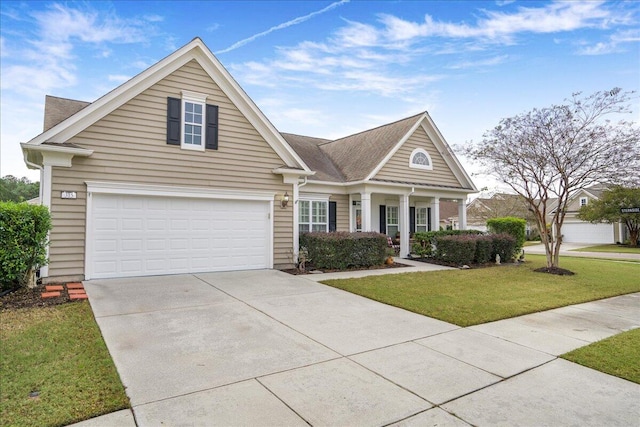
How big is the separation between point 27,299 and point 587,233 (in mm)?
40964

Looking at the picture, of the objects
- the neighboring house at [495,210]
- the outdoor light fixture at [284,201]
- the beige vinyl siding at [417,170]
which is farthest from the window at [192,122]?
the neighboring house at [495,210]

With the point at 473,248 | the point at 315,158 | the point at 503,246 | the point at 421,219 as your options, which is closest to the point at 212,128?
the point at 315,158

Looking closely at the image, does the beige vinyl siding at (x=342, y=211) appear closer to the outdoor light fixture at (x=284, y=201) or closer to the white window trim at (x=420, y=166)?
the white window trim at (x=420, y=166)

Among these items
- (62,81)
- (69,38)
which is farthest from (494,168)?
(62,81)

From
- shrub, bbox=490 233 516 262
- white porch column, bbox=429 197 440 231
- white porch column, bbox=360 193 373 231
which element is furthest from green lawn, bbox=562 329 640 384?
white porch column, bbox=429 197 440 231

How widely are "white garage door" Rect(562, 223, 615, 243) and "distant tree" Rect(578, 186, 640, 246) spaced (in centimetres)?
321

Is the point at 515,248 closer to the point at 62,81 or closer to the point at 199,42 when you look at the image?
the point at 199,42

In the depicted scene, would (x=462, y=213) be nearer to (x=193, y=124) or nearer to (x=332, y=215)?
(x=332, y=215)

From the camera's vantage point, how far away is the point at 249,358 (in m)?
4.20

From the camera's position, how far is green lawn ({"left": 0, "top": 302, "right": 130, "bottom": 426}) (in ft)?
9.60

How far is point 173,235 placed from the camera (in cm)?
970

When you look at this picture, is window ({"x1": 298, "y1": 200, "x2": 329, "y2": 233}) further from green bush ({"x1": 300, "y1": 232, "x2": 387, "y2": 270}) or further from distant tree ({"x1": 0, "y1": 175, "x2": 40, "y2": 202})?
distant tree ({"x1": 0, "y1": 175, "x2": 40, "y2": 202})

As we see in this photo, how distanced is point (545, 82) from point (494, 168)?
404 cm

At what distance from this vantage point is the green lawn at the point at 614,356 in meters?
4.04
